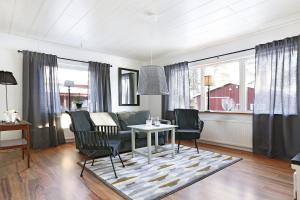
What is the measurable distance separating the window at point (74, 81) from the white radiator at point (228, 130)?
311 cm

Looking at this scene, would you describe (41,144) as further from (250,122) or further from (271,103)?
(271,103)

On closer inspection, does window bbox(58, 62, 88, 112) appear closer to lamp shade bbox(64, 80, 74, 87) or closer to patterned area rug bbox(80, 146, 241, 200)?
lamp shade bbox(64, 80, 74, 87)

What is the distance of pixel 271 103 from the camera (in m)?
3.32

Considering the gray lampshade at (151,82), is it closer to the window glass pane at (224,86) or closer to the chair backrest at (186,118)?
the chair backrest at (186,118)

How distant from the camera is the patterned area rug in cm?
211

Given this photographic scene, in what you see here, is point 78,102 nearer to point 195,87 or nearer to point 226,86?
point 195,87

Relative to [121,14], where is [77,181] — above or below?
below

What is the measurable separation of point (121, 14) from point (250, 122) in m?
3.15

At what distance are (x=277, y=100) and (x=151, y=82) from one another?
2.26 meters

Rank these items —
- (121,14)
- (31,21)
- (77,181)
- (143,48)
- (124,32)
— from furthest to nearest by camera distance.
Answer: (143,48) < (124,32) < (31,21) < (121,14) < (77,181)

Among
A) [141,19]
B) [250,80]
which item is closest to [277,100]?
[250,80]

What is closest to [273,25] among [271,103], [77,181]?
[271,103]

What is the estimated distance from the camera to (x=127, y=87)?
5.70 m

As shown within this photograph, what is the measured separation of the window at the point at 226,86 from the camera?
3959 mm
